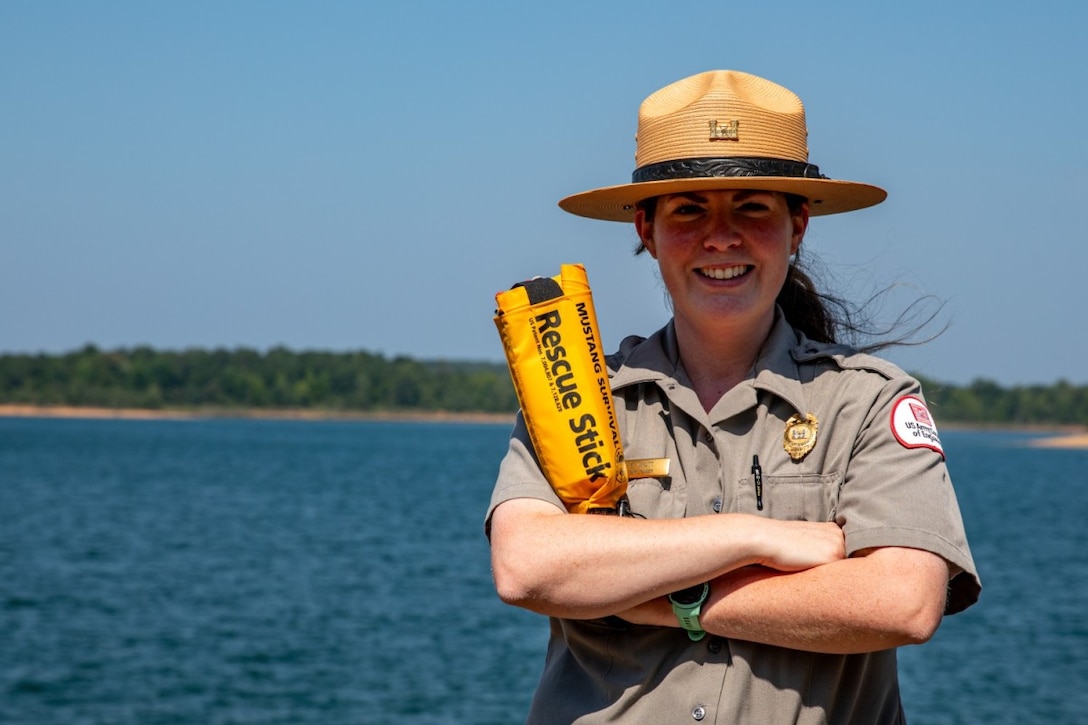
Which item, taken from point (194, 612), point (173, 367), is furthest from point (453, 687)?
point (173, 367)

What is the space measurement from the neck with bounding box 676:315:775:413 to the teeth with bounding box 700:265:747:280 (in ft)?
0.52

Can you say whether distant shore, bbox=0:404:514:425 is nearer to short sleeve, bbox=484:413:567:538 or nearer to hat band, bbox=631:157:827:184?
short sleeve, bbox=484:413:567:538

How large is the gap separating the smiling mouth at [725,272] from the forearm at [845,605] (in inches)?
27.9

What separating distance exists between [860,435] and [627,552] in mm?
613

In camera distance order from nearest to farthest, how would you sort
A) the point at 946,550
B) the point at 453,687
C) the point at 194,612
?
the point at 946,550 → the point at 453,687 → the point at 194,612

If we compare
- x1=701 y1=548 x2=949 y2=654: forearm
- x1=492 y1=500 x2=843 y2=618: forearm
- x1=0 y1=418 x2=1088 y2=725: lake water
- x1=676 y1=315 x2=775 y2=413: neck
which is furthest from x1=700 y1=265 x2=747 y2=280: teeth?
x1=0 y1=418 x2=1088 y2=725: lake water

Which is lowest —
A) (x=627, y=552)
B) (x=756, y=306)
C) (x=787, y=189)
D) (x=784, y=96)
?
(x=627, y=552)

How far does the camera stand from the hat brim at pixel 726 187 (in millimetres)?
3100

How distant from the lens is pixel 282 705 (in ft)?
64.6

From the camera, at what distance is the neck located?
10.8ft

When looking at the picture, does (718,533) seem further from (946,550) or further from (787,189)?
(787,189)

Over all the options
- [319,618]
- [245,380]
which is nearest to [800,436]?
[319,618]

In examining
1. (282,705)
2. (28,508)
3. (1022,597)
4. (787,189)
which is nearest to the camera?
(787,189)

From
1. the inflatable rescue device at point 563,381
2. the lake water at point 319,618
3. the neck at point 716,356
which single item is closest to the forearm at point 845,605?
the inflatable rescue device at point 563,381
